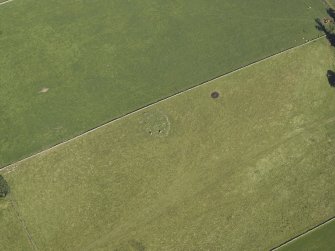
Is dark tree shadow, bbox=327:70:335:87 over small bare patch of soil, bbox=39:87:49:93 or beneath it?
over

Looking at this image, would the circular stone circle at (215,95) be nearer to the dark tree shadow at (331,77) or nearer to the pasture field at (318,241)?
the dark tree shadow at (331,77)

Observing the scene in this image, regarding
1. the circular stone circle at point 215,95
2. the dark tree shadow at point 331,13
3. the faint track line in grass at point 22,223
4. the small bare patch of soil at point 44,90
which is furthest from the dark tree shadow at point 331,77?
the faint track line in grass at point 22,223

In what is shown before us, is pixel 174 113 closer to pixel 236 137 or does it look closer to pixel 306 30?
pixel 236 137

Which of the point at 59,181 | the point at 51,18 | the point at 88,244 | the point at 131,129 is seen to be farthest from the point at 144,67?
the point at 88,244

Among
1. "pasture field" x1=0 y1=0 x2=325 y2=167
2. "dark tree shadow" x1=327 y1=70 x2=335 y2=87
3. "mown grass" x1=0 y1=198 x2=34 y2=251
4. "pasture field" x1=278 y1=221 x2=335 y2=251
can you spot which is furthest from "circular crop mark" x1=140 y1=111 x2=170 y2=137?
"dark tree shadow" x1=327 y1=70 x2=335 y2=87

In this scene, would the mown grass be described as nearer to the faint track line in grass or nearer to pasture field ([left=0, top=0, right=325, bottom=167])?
the faint track line in grass

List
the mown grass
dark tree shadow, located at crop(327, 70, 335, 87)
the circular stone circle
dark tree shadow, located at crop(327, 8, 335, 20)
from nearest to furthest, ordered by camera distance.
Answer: the mown grass, the circular stone circle, dark tree shadow, located at crop(327, 70, 335, 87), dark tree shadow, located at crop(327, 8, 335, 20)

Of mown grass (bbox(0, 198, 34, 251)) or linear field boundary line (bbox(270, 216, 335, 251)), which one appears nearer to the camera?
mown grass (bbox(0, 198, 34, 251))
